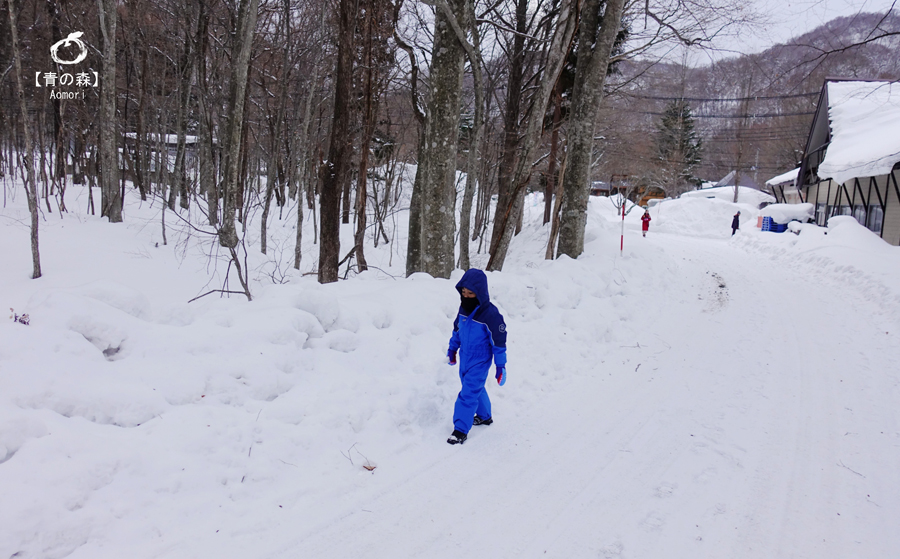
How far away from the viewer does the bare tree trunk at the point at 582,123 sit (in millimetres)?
9789

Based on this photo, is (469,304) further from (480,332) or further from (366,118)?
(366,118)

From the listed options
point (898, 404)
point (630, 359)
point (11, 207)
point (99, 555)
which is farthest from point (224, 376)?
point (11, 207)

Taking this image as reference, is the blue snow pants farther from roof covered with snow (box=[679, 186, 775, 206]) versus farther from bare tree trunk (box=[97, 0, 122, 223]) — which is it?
roof covered with snow (box=[679, 186, 775, 206])

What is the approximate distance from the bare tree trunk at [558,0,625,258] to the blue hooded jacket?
257 inches

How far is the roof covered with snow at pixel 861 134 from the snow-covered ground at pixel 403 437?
41.3 feet

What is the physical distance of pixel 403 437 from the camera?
4168mm

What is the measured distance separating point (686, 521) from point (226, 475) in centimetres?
333

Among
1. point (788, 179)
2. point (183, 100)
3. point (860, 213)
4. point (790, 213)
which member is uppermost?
point (788, 179)

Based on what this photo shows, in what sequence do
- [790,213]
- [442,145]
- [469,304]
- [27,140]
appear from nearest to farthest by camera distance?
1. [469,304]
2. [442,145]
3. [27,140]
4. [790,213]

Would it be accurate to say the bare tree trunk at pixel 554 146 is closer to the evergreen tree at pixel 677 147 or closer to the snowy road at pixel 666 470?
the snowy road at pixel 666 470

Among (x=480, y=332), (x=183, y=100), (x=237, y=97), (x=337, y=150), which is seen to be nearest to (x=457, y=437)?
(x=480, y=332)

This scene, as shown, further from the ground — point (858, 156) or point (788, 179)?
point (788, 179)

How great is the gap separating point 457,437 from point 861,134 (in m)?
25.0

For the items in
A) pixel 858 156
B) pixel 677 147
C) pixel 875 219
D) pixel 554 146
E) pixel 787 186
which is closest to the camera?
pixel 858 156
